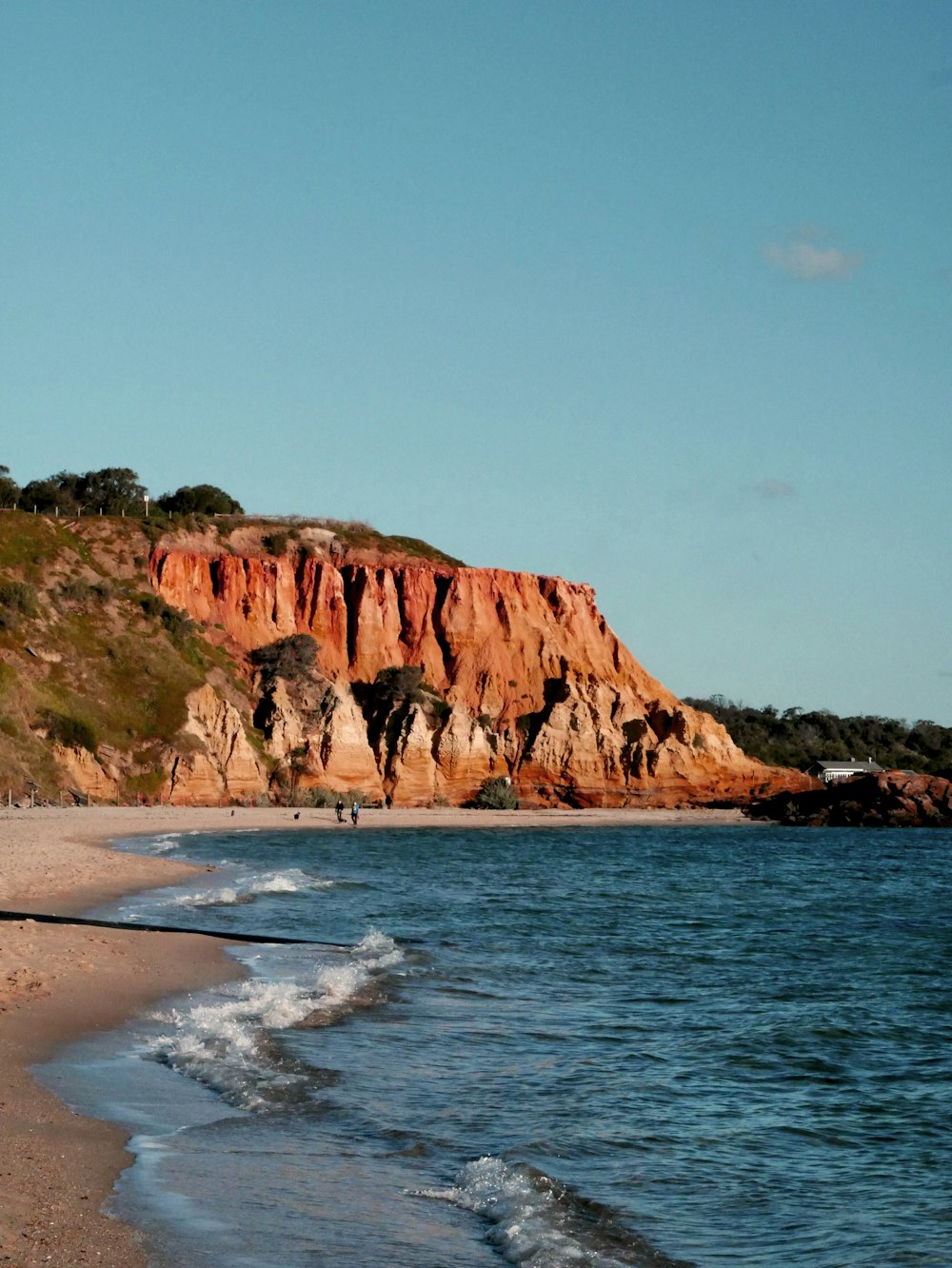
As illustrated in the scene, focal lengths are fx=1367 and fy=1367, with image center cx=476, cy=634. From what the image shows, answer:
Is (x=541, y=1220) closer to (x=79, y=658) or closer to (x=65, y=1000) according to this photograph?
(x=65, y=1000)

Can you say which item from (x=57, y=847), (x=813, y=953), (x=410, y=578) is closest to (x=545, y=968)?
(x=813, y=953)

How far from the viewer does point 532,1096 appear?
13203 millimetres

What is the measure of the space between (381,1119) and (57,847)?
1091 inches

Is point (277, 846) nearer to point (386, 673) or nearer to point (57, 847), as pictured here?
point (57, 847)

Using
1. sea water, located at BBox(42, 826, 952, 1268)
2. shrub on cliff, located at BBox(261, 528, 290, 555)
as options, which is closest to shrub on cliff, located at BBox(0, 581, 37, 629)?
shrub on cliff, located at BBox(261, 528, 290, 555)

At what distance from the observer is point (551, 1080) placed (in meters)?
13.9

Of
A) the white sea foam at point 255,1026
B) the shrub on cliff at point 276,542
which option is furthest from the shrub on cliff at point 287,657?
the white sea foam at point 255,1026

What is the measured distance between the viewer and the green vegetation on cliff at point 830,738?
125m

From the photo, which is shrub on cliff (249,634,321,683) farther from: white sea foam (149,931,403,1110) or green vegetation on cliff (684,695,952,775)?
white sea foam (149,931,403,1110)

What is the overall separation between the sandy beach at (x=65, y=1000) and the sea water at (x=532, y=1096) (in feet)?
1.15

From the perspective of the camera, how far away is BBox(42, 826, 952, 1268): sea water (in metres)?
9.19

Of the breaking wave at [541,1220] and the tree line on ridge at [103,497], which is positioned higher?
the tree line on ridge at [103,497]

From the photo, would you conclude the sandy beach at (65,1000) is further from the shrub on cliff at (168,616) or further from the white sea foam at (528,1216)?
the shrub on cliff at (168,616)

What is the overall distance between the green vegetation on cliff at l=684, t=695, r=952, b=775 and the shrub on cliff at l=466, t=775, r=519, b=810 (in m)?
41.1
